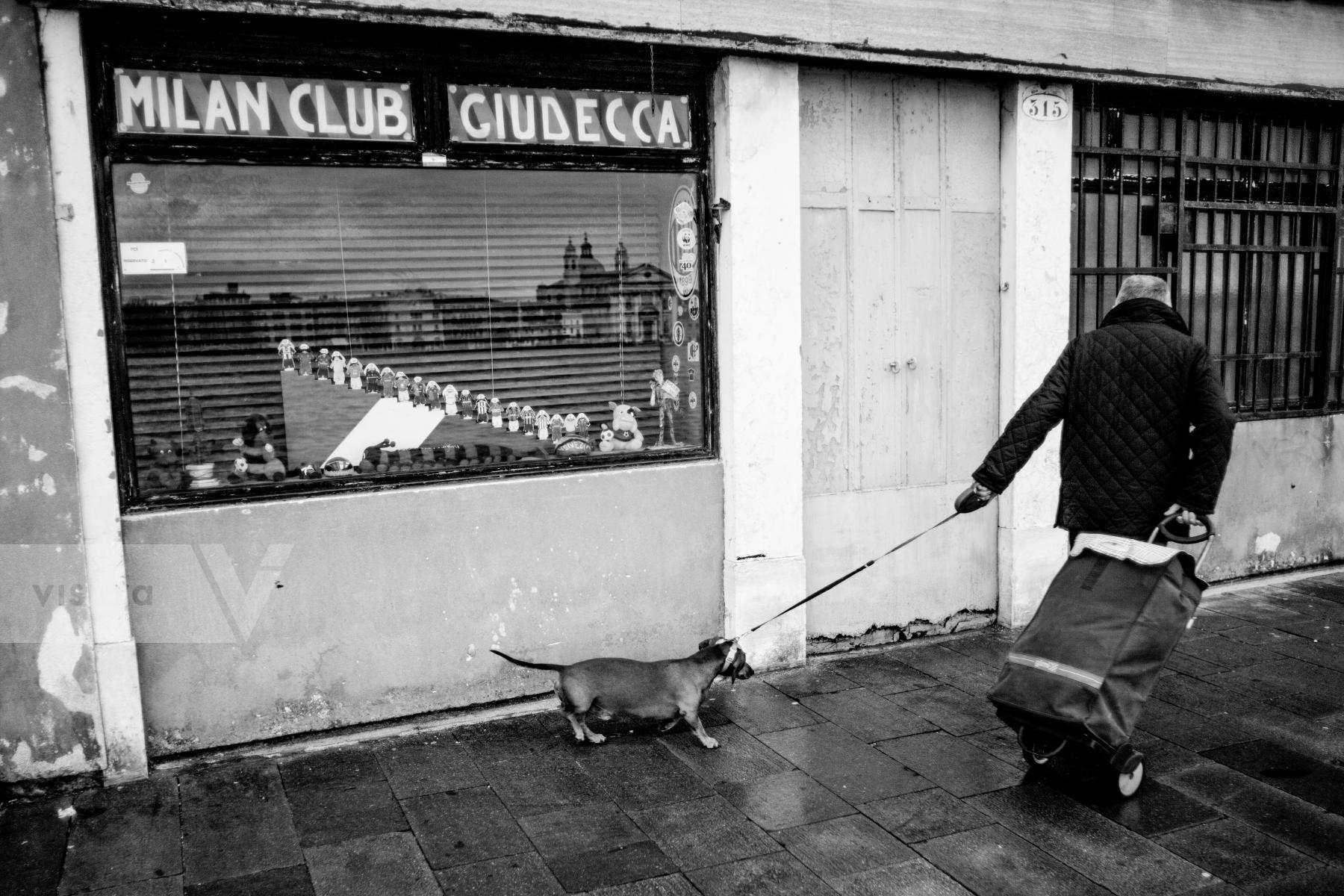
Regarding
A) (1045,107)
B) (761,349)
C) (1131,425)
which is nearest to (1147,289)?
(1131,425)

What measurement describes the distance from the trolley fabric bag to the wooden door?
2038 millimetres

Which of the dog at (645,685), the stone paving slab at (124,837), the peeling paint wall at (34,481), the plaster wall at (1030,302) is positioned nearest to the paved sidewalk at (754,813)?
the stone paving slab at (124,837)

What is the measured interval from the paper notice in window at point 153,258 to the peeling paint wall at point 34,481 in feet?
1.12

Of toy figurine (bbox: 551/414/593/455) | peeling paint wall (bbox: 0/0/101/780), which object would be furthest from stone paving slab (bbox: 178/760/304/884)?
toy figurine (bbox: 551/414/593/455)

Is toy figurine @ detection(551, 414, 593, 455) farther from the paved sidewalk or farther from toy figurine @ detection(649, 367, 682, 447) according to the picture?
the paved sidewalk

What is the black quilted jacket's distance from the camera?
439 cm

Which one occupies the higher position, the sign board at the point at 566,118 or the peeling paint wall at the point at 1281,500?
the sign board at the point at 566,118

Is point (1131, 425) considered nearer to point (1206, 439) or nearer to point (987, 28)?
point (1206, 439)

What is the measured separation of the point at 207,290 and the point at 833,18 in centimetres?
354

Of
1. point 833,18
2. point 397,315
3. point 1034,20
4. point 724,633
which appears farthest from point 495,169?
point 1034,20

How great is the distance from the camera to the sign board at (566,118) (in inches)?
211

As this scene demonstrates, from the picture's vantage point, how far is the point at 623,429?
595 centimetres

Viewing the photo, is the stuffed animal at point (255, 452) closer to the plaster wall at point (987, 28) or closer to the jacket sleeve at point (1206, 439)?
the plaster wall at point (987, 28)

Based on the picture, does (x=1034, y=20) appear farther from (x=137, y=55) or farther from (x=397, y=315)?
(x=137, y=55)
